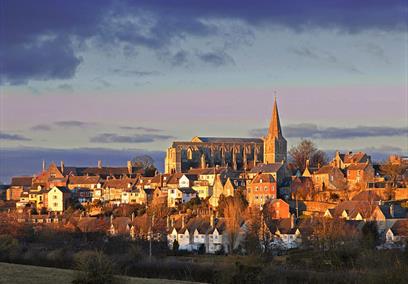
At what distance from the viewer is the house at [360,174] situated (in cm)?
7642

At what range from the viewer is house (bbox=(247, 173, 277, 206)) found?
75.6 m

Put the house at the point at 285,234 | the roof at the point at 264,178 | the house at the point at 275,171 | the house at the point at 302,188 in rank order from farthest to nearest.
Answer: the house at the point at 275,171, the roof at the point at 264,178, the house at the point at 302,188, the house at the point at 285,234

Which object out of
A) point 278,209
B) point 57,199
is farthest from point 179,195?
point 278,209

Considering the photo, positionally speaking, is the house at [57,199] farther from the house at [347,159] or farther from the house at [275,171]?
the house at [347,159]

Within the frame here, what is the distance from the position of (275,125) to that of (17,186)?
37.7 meters

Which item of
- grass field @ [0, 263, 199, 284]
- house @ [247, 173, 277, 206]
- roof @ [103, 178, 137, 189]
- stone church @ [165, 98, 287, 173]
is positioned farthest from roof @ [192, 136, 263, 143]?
grass field @ [0, 263, 199, 284]

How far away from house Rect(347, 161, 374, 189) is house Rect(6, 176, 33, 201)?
49.1 meters

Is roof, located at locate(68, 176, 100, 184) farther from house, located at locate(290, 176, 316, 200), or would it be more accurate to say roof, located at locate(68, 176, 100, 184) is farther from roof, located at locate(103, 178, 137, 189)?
house, located at locate(290, 176, 316, 200)

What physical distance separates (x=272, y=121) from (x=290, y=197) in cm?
4272

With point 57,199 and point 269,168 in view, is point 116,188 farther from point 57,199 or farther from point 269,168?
point 269,168

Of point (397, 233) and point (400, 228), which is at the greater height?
point (400, 228)

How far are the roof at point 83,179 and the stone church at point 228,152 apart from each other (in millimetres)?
10372

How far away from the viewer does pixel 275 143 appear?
114438mm

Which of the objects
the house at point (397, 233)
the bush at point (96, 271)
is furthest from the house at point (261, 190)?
the bush at point (96, 271)
